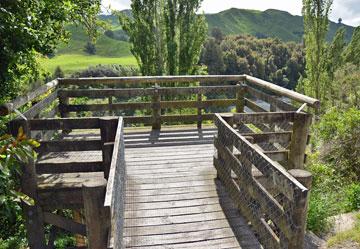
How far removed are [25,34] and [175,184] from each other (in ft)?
10.6

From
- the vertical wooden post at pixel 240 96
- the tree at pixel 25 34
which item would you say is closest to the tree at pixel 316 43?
the vertical wooden post at pixel 240 96

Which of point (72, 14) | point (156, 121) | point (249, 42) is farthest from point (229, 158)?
point (249, 42)

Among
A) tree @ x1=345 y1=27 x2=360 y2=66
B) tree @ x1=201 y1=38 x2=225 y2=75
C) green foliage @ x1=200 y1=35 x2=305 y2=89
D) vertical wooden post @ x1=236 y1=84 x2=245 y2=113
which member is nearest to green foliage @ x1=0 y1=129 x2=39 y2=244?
vertical wooden post @ x1=236 y1=84 x2=245 y2=113

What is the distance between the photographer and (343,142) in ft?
29.9

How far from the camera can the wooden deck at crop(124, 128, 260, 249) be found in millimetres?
3855

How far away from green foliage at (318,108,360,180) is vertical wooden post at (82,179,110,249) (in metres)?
7.89

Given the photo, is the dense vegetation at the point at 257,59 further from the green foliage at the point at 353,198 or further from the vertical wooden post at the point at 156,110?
the green foliage at the point at 353,198

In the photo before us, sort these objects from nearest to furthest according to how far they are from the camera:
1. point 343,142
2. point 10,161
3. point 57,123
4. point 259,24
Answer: point 10,161 → point 57,123 → point 343,142 → point 259,24

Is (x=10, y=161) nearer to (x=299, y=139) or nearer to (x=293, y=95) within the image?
(x=299, y=139)

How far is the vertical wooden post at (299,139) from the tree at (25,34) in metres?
4.15

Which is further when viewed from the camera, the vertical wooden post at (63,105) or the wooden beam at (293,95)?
the vertical wooden post at (63,105)

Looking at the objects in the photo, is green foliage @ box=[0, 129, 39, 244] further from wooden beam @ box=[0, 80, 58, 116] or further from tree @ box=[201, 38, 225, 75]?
tree @ box=[201, 38, 225, 75]

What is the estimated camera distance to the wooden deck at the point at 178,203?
386 cm

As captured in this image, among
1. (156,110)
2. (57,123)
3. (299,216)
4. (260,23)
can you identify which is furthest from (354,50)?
(260,23)
